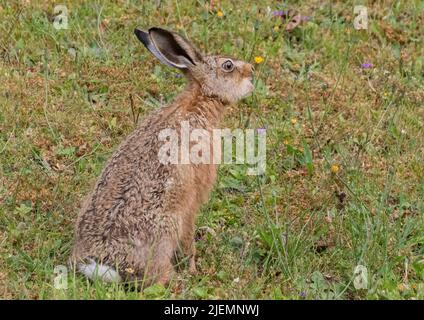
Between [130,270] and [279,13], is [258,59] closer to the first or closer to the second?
[279,13]

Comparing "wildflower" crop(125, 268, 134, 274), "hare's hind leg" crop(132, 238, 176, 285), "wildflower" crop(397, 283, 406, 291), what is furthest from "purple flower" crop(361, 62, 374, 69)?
"wildflower" crop(125, 268, 134, 274)

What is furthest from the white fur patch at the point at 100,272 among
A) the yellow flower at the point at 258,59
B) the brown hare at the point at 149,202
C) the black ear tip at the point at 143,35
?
the yellow flower at the point at 258,59

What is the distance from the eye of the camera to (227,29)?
35.9ft

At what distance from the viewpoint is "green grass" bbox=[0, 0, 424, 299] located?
7.82m

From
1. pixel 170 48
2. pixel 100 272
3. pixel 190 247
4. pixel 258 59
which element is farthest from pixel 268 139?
pixel 100 272

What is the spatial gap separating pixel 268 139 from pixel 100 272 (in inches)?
110

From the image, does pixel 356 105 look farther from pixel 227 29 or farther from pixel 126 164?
pixel 126 164

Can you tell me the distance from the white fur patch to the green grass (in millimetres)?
70

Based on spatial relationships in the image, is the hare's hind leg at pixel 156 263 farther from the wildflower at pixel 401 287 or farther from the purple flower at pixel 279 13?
the purple flower at pixel 279 13

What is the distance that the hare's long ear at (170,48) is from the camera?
8.09m

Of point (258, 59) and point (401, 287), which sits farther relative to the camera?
point (258, 59)

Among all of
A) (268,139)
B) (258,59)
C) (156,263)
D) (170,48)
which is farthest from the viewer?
(258,59)

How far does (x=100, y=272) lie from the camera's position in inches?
290
